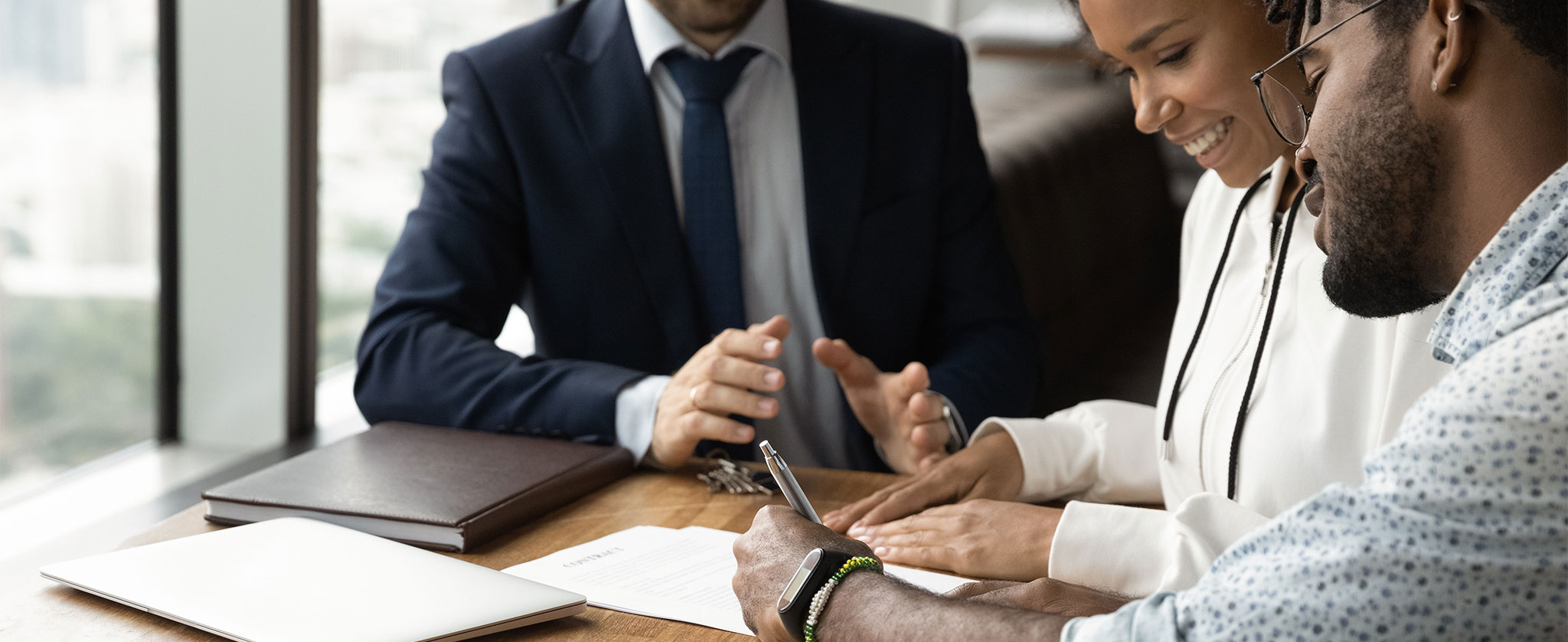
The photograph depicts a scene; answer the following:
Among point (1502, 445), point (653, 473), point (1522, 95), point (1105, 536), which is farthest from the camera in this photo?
point (653, 473)

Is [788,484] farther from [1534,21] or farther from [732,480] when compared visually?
[1534,21]

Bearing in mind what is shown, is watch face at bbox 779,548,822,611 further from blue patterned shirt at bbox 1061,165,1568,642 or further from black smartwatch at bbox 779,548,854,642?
blue patterned shirt at bbox 1061,165,1568,642

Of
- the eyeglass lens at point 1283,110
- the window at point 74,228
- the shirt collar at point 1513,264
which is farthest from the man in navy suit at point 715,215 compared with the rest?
the shirt collar at point 1513,264

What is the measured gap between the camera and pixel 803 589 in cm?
85

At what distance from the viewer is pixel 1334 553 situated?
0.61m

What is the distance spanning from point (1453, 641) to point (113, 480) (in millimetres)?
2217

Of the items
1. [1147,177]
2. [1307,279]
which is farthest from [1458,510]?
[1147,177]

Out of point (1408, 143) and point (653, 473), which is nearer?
point (1408, 143)

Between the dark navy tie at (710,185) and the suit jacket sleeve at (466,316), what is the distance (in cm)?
20

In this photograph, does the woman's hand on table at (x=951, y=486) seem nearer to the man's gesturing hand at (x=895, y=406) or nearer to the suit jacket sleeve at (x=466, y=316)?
the man's gesturing hand at (x=895, y=406)

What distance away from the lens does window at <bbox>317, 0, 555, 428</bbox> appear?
2.65m

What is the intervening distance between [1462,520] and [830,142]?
1308 mm

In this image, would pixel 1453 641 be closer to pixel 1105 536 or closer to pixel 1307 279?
pixel 1105 536

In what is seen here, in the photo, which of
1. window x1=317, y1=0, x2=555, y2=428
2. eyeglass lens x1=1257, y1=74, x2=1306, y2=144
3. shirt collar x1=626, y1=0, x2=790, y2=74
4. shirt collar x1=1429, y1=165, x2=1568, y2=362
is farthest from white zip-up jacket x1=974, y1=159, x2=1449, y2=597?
window x1=317, y1=0, x2=555, y2=428
